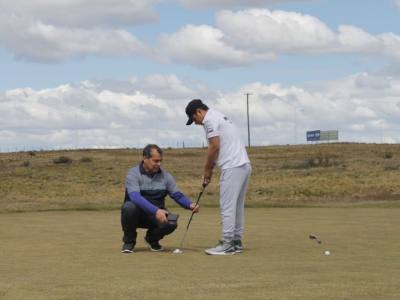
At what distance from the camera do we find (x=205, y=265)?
10.1 meters

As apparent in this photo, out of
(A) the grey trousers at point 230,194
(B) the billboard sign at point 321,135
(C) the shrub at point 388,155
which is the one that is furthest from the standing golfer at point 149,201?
(B) the billboard sign at point 321,135

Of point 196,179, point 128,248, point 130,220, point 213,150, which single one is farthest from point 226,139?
point 196,179

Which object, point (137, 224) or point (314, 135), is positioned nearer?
point (137, 224)

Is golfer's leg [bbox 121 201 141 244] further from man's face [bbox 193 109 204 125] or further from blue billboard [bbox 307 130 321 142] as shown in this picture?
blue billboard [bbox 307 130 321 142]

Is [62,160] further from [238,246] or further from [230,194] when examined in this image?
[230,194]

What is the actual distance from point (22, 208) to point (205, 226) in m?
10.4

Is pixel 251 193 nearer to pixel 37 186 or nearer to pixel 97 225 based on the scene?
pixel 37 186

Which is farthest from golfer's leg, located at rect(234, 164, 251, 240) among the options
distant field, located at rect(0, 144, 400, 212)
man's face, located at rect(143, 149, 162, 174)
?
distant field, located at rect(0, 144, 400, 212)

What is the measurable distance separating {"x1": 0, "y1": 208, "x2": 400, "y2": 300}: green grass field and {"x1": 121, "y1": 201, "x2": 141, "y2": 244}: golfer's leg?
0.24 m

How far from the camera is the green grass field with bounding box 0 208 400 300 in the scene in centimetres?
784

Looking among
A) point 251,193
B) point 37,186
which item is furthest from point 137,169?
point 37,186

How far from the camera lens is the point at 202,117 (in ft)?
37.6

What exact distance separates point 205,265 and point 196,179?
43.8 m

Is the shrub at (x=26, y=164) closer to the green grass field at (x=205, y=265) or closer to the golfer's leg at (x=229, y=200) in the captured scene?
the green grass field at (x=205, y=265)
